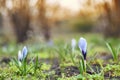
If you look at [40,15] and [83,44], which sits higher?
[40,15]

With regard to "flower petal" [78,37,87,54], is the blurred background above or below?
above

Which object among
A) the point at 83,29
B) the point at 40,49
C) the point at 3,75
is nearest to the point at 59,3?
the point at 40,49

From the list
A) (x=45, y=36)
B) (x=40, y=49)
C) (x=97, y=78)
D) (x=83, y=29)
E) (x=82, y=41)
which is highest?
(x=83, y=29)

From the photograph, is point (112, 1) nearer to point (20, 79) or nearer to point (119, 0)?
point (119, 0)

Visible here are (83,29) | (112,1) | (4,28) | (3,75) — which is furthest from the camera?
(83,29)

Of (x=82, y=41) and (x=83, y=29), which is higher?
(x=83, y=29)

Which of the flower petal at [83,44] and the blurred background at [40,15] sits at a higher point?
the blurred background at [40,15]

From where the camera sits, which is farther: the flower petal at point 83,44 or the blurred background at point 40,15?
the blurred background at point 40,15

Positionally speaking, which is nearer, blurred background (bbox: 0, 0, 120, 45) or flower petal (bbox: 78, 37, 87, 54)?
flower petal (bbox: 78, 37, 87, 54)

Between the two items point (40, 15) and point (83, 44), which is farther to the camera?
point (40, 15)

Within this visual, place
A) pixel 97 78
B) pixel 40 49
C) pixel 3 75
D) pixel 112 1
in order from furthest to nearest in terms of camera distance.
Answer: pixel 112 1, pixel 40 49, pixel 3 75, pixel 97 78

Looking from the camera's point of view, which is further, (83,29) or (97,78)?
(83,29)
